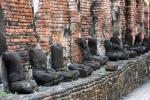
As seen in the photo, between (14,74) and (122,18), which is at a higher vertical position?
(122,18)

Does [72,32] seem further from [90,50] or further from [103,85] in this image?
[103,85]

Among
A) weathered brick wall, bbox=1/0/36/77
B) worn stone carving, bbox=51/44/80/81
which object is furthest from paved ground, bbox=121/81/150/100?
weathered brick wall, bbox=1/0/36/77

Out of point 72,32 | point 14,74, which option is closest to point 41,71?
point 14,74

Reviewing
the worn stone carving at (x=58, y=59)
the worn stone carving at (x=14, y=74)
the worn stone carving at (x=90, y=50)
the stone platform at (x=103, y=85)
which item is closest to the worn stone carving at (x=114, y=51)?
the stone platform at (x=103, y=85)

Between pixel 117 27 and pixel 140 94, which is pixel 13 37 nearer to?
pixel 140 94

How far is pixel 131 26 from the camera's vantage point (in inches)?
558

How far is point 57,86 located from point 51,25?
6.07 feet

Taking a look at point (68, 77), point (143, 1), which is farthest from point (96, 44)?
point (143, 1)

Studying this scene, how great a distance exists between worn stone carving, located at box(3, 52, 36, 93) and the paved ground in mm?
3646

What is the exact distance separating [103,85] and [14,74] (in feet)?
7.61

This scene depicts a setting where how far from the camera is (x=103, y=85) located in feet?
26.2

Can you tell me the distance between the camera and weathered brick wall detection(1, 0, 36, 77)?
6.66 meters

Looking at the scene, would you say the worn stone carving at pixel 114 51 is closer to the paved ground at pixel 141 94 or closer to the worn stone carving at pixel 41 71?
the paved ground at pixel 141 94

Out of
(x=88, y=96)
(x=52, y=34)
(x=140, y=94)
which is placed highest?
(x=52, y=34)
